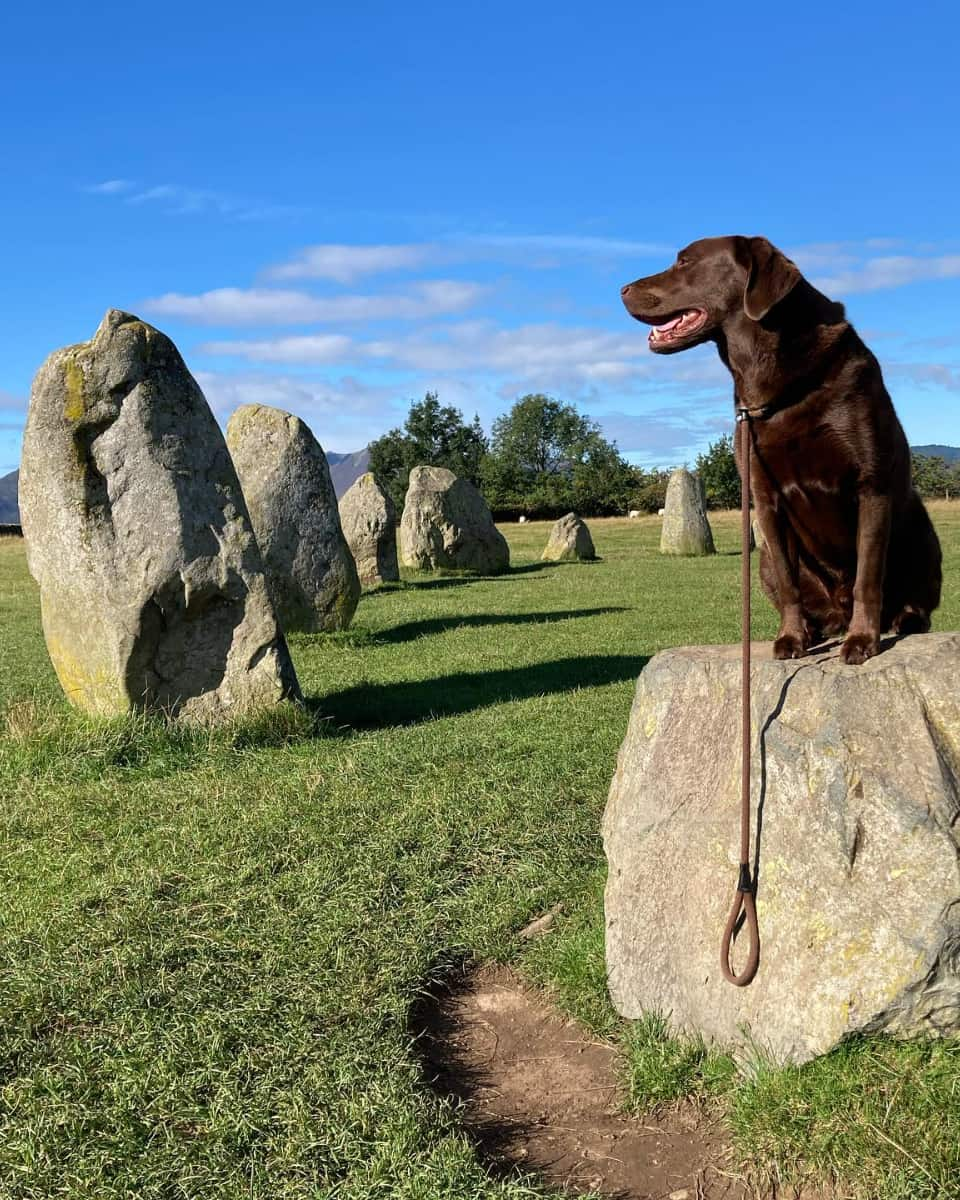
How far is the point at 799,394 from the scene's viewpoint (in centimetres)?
371

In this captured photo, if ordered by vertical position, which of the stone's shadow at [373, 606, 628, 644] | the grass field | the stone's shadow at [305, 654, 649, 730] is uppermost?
the stone's shadow at [373, 606, 628, 644]

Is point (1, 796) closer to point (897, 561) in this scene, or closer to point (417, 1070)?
point (417, 1070)

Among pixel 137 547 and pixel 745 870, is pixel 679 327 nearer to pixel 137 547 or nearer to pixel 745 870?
pixel 745 870

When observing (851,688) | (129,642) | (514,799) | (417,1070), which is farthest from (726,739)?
(129,642)

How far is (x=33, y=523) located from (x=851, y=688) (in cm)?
668

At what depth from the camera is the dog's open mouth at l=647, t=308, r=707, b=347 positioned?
3.72 m

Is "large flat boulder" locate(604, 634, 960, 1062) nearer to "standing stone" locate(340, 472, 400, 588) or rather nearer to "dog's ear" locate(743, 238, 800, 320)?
"dog's ear" locate(743, 238, 800, 320)

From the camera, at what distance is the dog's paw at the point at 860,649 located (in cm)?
378

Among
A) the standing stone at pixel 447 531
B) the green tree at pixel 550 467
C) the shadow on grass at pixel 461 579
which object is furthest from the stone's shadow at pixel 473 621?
the green tree at pixel 550 467

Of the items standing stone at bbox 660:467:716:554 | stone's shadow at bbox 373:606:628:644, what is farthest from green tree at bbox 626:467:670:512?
stone's shadow at bbox 373:606:628:644

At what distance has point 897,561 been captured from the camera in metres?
4.19

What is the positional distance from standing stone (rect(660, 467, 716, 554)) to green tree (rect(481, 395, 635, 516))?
32.9m

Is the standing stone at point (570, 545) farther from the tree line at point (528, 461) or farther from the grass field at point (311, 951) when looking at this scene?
the tree line at point (528, 461)

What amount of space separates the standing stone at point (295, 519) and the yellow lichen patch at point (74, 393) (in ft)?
18.8
